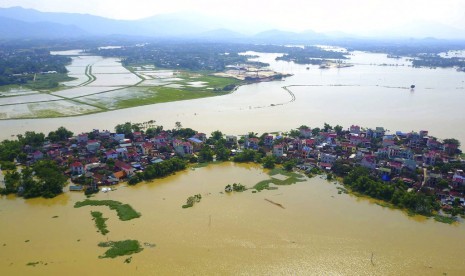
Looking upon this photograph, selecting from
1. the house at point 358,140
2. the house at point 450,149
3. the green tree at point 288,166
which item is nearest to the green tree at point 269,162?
the green tree at point 288,166

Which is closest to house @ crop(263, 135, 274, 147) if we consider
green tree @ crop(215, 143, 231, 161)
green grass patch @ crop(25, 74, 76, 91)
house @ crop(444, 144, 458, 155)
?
green tree @ crop(215, 143, 231, 161)

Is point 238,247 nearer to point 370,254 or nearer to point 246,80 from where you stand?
point 370,254

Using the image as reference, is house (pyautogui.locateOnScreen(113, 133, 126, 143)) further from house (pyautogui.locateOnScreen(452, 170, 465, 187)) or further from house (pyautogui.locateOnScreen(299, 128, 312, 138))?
house (pyautogui.locateOnScreen(452, 170, 465, 187))

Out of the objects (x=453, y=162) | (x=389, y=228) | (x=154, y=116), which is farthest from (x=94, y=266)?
(x=154, y=116)

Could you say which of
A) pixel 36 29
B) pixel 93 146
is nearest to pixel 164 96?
pixel 93 146

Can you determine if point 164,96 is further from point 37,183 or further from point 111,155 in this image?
point 37,183

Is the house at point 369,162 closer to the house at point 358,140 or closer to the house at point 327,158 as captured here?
the house at point 327,158
